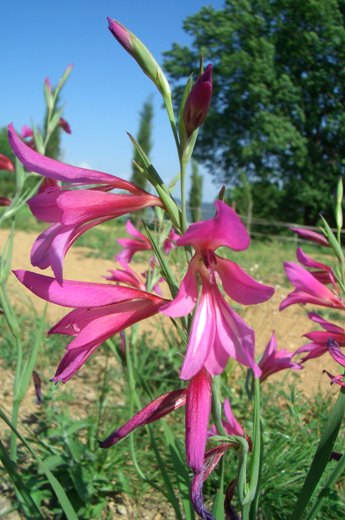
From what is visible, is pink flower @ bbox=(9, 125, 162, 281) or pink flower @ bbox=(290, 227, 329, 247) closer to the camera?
pink flower @ bbox=(9, 125, 162, 281)

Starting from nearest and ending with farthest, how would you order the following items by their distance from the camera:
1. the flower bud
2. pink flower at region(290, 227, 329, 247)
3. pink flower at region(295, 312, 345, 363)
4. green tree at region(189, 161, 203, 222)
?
the flower bud → pink flower at region(295, 312, 345, 363) → pink flower at region(290, 227, 329, 247) → green tree at region(189, 161, 203, 222)

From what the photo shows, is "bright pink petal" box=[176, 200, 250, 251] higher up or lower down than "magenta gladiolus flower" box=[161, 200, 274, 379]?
higher up

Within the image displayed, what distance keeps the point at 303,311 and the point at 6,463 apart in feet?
13.1

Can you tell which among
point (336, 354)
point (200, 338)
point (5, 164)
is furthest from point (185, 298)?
point (5, 164)

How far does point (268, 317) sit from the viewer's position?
409 centimetres

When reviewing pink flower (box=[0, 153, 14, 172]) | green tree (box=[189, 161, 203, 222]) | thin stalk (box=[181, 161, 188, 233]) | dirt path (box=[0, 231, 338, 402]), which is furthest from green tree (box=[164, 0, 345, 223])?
thin stalk (box=[181, 161, 188, 233])

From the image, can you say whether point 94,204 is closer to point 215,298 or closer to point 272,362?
point 215,298

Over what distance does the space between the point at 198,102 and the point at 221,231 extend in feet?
0.69

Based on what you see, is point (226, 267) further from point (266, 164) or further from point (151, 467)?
point (266, 164)

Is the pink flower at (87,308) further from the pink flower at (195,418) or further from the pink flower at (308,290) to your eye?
the pink flower at (308,290)

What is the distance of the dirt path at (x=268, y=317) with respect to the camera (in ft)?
9.48

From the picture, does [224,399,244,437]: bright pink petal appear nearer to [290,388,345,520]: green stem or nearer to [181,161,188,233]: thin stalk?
[290,388,345,520]: green stem

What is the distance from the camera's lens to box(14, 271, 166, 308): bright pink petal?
0.63m

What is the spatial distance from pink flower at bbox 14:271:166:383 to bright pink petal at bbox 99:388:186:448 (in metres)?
0.12
